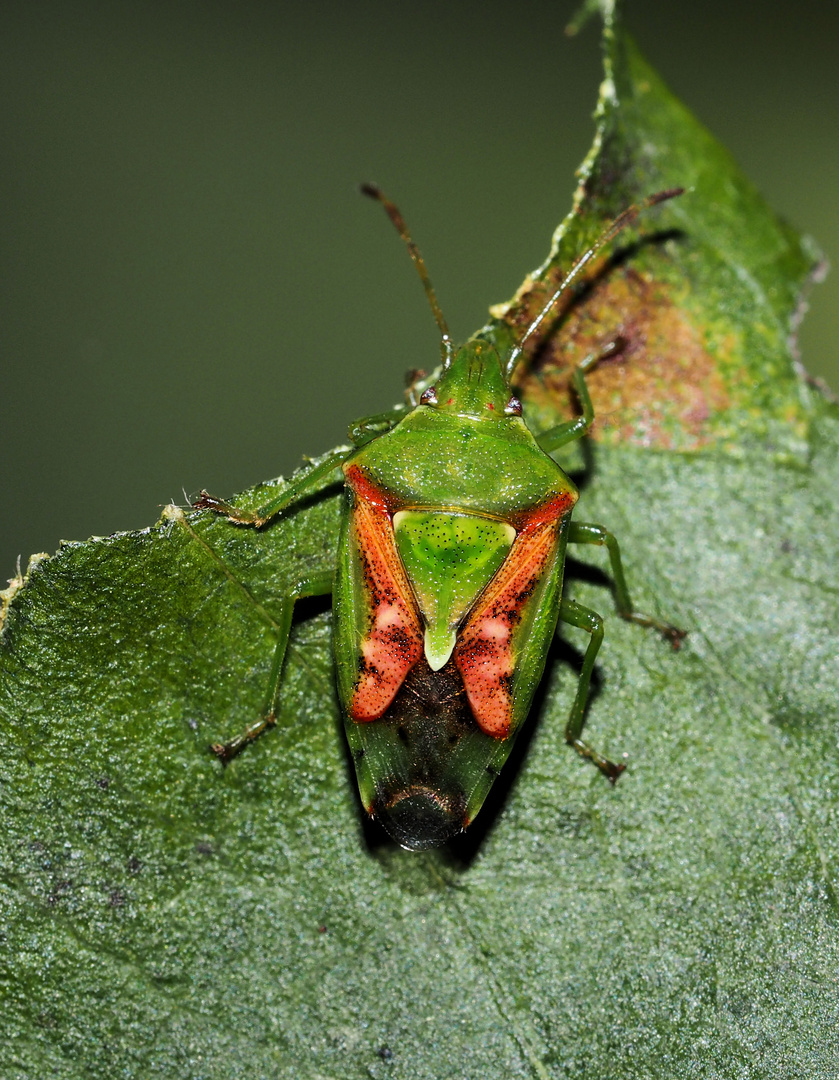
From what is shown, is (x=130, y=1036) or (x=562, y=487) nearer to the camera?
(x=130, y=1036)

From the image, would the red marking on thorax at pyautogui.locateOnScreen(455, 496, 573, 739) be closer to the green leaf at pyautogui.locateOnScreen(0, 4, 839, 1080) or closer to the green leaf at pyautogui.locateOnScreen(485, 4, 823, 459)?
the green leaf at pyautogui.locateOnScreen(0, 4, 839, 1080)

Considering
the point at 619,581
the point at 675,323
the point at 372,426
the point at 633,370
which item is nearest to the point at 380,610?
the point at 372,426

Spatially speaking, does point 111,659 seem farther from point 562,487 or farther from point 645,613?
point 645,613

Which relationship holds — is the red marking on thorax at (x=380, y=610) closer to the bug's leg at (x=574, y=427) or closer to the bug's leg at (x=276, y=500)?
the bug's leg at (x=276, y=500)

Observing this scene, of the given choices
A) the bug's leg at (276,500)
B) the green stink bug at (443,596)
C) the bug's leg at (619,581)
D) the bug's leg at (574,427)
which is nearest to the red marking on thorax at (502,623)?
the green stink bug at (443,596)

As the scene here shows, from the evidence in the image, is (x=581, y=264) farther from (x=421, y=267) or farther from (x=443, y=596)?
(x=443, y=596)

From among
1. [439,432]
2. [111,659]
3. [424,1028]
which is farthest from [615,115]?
[424,1028]
